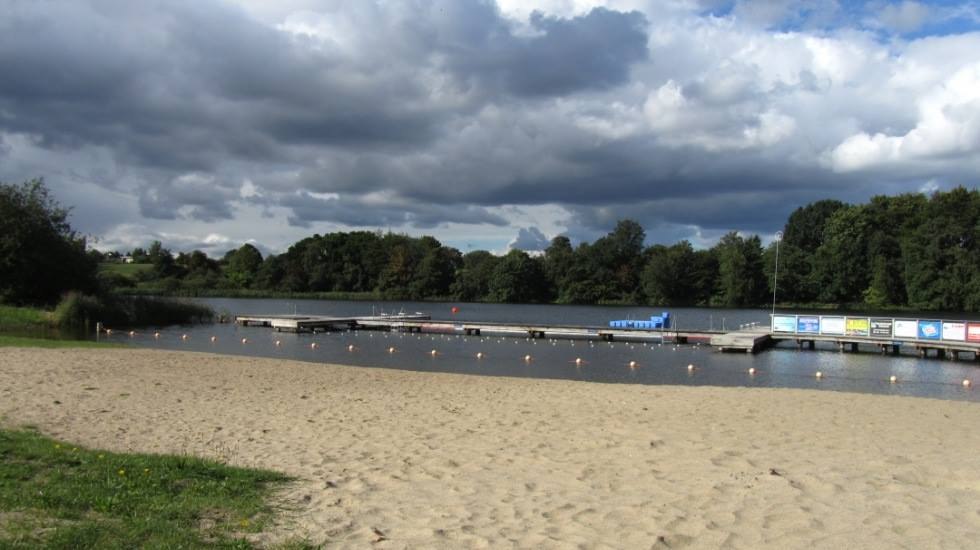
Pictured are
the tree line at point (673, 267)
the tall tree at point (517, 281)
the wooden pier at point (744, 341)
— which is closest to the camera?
the wooden pier at point (744, 341)

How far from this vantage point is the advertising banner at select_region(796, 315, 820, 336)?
42.1 m

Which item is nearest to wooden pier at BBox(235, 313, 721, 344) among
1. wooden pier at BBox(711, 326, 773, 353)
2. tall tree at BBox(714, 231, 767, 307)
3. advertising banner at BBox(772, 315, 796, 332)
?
wooden pier at BBox(711, 326, 773, 353)

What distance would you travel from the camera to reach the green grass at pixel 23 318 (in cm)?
3968

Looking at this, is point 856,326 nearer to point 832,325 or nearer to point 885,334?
point 832,325

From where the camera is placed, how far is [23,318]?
41062 mm

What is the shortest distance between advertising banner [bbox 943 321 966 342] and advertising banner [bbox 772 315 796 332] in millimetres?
8011

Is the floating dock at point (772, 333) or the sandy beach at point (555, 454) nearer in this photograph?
the sandy beach at point (555, 454)

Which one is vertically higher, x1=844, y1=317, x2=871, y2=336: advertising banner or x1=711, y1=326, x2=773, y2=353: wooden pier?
x1=844, y1=317, x2=871, y2=336: advertising banner

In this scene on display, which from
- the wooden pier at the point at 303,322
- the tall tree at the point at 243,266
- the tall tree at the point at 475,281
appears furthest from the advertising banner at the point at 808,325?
the tall tree at the point at 243,266

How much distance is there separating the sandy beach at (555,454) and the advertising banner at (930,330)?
2341 cm

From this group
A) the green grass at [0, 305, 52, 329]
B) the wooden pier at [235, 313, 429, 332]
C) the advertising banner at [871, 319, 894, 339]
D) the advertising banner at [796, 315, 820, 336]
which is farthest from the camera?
the wooden pier at [235, 313, 429, 332]

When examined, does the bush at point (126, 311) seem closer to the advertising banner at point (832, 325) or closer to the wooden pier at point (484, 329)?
the wooden pier at point (484, 329)

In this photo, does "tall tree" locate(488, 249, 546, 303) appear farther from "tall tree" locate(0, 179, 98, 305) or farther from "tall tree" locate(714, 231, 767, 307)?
"tall tree" locate(0, 179, 98, 305)

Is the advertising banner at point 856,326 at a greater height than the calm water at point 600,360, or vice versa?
the advertising banner at point 856,326
